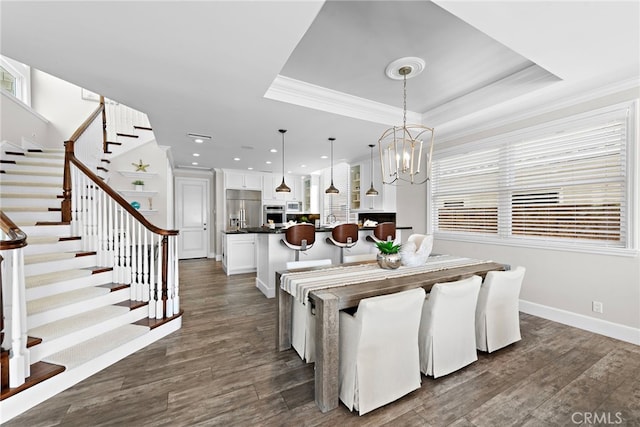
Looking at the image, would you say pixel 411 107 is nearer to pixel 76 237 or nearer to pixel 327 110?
pixel 327 110

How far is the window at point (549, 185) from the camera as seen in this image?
2.64m

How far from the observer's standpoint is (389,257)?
95.3 inches

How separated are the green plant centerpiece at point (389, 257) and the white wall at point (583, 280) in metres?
2.07

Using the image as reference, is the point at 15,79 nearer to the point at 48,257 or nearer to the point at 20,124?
the point at 20,124

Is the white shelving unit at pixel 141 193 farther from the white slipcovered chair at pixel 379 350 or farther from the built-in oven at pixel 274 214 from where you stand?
the white slipcovered chair at pixel 379 350

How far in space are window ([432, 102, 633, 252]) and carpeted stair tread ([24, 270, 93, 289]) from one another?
4.83 meters

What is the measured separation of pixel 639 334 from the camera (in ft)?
8.13

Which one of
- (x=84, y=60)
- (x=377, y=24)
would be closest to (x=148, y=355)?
(x=84, y=60)

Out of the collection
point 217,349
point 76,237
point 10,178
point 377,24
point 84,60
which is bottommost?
point 217,349

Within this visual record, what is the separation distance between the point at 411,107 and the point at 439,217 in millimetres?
1896

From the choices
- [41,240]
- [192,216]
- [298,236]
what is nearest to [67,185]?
[41,240]

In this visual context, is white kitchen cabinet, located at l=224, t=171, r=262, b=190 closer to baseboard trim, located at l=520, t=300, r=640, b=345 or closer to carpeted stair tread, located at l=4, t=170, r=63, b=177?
carpeted stair tread, located at l=4, t=170, r=63, b=177

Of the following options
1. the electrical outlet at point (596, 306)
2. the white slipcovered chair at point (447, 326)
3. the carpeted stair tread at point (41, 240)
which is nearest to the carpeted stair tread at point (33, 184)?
the carpeted stair tread at point (41, 240)

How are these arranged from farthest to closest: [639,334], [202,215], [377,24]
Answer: [202,215] → [639,334] → [377,24]
